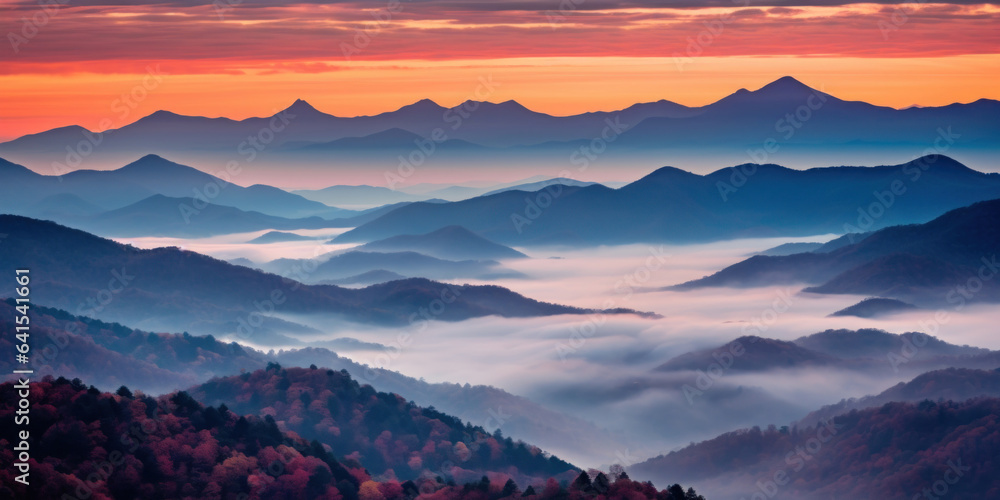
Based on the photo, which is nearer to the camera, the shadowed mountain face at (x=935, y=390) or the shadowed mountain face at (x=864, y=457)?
the shadowed mountain face at (x=864, y=457)

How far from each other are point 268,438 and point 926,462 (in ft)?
299

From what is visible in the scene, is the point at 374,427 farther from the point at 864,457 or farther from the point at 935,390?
the point at 935,390

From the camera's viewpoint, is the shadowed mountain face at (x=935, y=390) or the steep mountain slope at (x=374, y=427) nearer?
the steep mountain slope at (x=374, y=427)

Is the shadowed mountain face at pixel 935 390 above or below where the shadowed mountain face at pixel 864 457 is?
above

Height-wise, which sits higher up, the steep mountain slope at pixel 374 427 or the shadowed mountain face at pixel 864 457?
the steep mountain slope at pixel 374 427

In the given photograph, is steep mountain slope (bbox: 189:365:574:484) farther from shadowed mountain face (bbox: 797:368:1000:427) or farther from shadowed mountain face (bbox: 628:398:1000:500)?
shadowed mountain face (bbox: 797:368:1000:427)

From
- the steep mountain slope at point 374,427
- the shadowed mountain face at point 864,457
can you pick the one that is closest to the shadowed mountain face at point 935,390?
the shadowed mountain face at point 864,457

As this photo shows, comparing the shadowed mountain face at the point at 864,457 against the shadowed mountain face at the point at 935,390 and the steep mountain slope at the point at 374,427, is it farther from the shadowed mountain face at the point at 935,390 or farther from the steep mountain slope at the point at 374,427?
the steep mountain slope at the point at 374,427

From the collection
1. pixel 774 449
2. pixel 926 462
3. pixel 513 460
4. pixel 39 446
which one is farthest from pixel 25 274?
pixel 774 449

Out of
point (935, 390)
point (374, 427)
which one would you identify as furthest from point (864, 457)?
point (374, 427)

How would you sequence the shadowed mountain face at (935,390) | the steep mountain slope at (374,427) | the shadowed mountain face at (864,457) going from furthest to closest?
1. the shadowed mountain face at (935,390)
2. the shadowed mountain face at (864,457)
3. the steep mountain slope at (374,427)

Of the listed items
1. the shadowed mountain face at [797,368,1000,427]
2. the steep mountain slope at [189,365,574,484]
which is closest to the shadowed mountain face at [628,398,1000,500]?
the shadowed mountain face at [797,368,1000,427]

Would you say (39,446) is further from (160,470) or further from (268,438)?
(268,438)

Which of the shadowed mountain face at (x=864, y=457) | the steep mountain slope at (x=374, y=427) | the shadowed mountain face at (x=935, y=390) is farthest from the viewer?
the shadowed mountain face at (x=935, y=390)
